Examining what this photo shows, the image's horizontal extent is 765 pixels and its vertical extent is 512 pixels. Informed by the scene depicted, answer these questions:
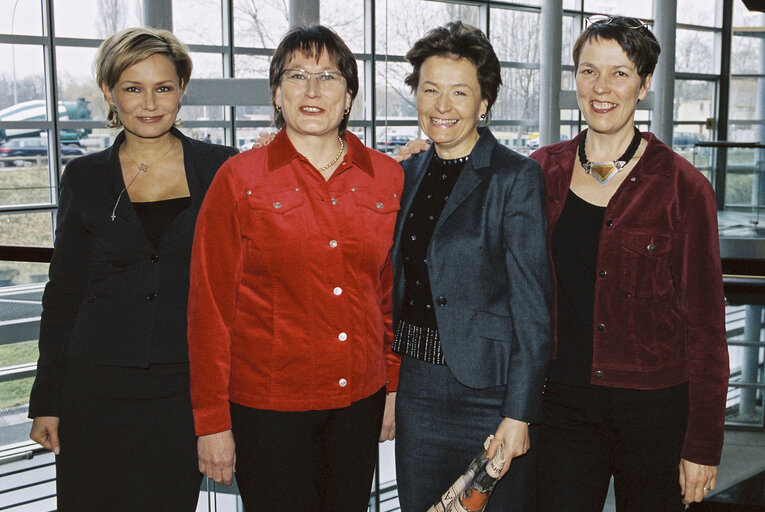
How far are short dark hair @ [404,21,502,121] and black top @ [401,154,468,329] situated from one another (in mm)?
222

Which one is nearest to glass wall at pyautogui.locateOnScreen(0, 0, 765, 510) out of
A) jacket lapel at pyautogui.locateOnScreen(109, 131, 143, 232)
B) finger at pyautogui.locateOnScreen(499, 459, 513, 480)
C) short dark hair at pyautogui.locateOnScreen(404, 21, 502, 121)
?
jacket lapel at pyautogui.locateOnScreen(109, 131, 143, 232)

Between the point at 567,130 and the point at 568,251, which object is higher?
the point at 567,130

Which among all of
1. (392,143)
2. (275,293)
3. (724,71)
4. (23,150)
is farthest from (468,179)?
(724,71)

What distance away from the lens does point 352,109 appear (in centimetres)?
216

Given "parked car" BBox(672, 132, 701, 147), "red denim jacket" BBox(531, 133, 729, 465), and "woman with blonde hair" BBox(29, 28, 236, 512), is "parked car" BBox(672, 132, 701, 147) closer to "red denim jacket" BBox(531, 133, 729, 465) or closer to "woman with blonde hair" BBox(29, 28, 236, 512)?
"red denim jacket" BBox(531, 133, 729, 465)

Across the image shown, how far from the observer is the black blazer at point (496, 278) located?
1899 mm

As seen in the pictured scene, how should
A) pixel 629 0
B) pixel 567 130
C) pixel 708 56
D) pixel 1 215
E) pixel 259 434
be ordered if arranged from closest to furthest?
pixel 259 434, pixel 1 215, pixel 567 130, pixel 629 0, pixel 708 56

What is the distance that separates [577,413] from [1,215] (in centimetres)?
1006

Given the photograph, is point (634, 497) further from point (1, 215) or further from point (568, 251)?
point (1, 215)

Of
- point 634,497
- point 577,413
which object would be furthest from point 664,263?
point 634,497

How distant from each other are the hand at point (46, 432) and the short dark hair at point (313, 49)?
1089 millimetres

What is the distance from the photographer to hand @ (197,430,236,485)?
1.90m

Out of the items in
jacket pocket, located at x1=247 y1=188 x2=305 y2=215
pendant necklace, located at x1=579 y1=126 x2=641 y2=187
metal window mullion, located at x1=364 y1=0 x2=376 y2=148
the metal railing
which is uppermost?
metal window mullion, located at x1=364 y1=0 x2=376 y2=148

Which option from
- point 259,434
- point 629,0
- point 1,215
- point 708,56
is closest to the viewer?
point 259,434
